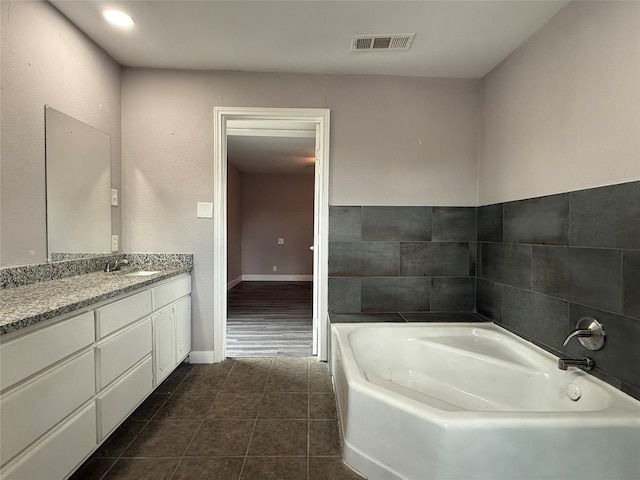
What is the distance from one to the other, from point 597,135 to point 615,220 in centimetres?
43

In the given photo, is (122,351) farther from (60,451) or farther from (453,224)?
(453,224)

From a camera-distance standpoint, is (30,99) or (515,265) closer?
(30,99)

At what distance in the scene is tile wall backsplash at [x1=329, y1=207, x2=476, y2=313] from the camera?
103 inches

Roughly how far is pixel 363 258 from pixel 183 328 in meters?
1.55

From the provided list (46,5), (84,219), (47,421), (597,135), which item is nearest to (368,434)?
(47,421)

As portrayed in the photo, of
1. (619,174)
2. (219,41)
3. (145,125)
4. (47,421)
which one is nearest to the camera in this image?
(47,421)

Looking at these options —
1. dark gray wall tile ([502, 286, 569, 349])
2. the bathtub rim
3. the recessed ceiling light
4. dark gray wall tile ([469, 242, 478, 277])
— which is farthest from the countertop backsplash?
dark gray wall tile ([502, 286, 569, 349])

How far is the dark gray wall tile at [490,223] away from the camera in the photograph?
232 cm

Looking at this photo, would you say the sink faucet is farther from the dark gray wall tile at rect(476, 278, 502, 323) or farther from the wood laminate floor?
the dark gray wall tile at rect(476, 278, 502, 323)

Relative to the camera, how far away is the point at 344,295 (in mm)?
2646

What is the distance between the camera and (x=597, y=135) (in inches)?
59.4

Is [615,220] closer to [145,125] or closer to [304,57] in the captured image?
[304,57]

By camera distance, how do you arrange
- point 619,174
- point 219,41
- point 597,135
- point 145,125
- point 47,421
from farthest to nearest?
point 145,125, point 219,41, point 597,135, point 619,174, point 47,421

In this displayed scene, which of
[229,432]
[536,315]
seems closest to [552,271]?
[536,315]
